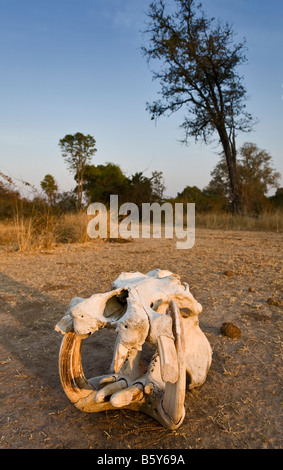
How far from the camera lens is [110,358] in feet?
6.89

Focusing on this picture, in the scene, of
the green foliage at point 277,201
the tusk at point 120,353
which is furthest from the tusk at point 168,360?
the green foliage at point 277,201

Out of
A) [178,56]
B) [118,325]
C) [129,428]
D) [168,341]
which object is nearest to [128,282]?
[118,325]

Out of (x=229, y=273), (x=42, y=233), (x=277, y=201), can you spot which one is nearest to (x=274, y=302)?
(x=229, y=273)

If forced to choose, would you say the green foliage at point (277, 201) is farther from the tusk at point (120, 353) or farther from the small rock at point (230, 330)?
the tusk at point (120, 353)

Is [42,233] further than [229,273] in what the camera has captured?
Yes

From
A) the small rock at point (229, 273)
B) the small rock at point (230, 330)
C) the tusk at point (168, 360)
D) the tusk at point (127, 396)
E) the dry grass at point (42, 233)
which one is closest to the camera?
the tusk at point (168, 360)

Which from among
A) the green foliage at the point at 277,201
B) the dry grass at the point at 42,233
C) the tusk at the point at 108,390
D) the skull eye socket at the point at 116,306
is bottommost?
the tusk at the point at 108,390

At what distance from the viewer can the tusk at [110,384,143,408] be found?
1.30m

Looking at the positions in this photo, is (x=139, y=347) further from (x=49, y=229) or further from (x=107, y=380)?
(x=49, y=229)

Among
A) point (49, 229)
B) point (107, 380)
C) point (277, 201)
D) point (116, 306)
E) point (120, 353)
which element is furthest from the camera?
point (277, 201)

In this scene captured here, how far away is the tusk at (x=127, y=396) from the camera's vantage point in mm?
1302

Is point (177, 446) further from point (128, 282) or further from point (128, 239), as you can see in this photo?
point (128, 239)

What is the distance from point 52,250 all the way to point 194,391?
16.3ft

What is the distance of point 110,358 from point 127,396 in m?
0.78
